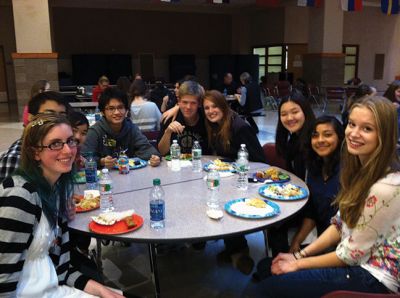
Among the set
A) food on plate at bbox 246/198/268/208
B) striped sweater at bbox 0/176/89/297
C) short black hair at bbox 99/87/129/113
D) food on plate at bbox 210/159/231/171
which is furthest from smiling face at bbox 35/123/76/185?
short black hair at bbox 99/87/129/113

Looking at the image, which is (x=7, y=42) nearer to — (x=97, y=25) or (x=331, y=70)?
(x=97, y=25)

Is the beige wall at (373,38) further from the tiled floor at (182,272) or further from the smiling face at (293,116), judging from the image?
the tiled floor at (182,272)

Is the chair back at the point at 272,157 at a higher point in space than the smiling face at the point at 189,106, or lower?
lower

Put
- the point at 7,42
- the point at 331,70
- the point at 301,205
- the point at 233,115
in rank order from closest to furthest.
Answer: the point at 301,205 → the point at 233,115 → the point at 331,70 → the point at 7,42

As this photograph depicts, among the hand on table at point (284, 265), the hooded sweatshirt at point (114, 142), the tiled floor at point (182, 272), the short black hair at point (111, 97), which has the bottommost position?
the tiled floor at point (182, 272)

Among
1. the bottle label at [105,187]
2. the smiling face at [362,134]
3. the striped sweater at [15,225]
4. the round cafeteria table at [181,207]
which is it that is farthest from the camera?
the bottle label at [105,187]

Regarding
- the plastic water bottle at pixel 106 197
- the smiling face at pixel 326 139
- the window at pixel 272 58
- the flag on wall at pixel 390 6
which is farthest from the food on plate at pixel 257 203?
the window at pixel 272 58

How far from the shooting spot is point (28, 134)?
157 centimetres

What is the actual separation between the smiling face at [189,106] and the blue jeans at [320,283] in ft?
5.96

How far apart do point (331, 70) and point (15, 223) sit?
1284 cm

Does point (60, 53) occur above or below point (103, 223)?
above

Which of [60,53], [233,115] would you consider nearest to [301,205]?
[233,115]

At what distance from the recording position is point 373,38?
17.3 meters

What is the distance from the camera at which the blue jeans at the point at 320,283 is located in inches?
60.9
